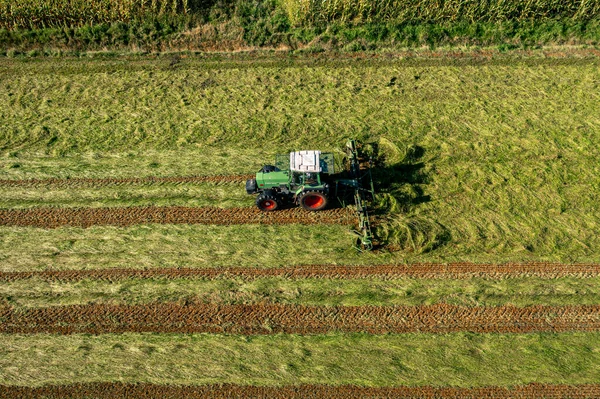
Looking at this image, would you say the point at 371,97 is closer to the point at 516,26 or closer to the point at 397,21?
the point at 397,21

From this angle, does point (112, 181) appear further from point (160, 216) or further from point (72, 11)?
point (72, 11)

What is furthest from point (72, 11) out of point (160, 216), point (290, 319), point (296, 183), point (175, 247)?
point (290, 319)

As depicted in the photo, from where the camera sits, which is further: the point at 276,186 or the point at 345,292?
the point at 276,186

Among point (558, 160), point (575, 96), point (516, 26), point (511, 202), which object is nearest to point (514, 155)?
point (558, 160)

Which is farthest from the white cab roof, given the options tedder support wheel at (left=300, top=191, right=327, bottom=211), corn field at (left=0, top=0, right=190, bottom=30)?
corn field at (left=0, top=0, right=190, bottom=30)

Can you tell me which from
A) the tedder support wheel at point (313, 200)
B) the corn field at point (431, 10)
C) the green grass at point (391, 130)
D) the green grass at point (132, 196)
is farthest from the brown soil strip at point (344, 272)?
the corn field at point (431, 10)

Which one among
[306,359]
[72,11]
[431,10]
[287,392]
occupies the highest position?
[72,11]

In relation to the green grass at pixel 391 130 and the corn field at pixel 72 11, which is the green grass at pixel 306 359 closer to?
the green grass at pixel 391 130

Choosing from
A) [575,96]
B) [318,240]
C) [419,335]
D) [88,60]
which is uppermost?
[88,60]
